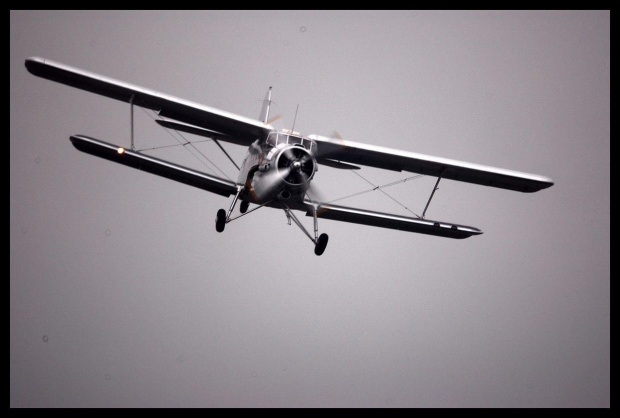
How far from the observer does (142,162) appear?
1527cm

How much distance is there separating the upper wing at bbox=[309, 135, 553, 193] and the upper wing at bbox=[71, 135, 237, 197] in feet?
10.0

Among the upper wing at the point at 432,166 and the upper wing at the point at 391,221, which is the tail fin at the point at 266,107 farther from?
the upper wing at the point at 391,221

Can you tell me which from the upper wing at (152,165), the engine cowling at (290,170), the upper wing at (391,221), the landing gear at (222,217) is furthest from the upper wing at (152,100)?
the upper wing at (391,221)

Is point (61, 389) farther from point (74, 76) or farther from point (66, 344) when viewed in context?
point (74, 76)

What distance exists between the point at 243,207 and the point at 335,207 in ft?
12.8

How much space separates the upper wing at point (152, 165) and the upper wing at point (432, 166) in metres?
3.06

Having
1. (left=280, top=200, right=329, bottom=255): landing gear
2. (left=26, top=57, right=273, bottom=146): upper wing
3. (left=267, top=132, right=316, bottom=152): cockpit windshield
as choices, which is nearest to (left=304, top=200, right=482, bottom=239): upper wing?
(left=280, top=200, right=329, bottom=255): landing gear

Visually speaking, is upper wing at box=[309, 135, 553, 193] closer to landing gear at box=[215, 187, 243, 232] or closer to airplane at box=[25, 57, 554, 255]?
airplane at box=[25, 57, 554, 255]

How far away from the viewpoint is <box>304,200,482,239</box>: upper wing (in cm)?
1700

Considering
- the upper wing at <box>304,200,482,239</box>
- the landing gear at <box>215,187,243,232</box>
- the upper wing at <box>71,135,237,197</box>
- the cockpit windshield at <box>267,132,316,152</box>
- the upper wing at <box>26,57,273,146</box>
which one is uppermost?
the upper wing at <box>26,57,273,146</box>

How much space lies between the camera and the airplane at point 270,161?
14686 millimetres

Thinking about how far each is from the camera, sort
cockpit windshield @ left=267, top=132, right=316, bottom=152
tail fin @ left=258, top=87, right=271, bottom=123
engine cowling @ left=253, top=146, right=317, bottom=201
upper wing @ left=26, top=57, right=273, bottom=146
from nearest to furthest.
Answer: engine cowling @ left=253, top=146, right=317, bottom=201, upper wing @ left=26, top=57, right=273, bottom=146, cockpit windshield @ left=267, top=132, right=316, bottom=152, tail fin @ left=258, top=87, right=271, bottom=123

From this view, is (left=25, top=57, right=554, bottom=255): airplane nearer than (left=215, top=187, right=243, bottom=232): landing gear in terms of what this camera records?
Yes
